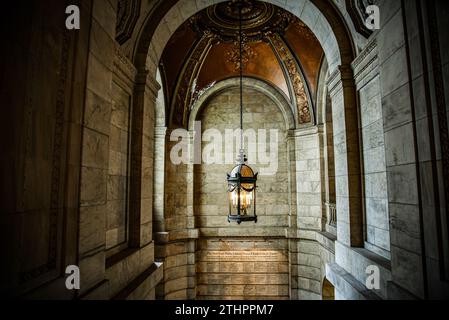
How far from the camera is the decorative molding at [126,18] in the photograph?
177 inches

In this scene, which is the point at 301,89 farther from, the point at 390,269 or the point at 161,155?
the point at 390,269

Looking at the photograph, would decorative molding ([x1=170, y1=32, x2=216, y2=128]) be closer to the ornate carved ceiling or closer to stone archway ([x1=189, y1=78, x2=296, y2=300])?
the ornate carved ceiling

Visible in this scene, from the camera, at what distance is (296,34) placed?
869cm

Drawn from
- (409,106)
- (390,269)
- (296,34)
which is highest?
(296,34)

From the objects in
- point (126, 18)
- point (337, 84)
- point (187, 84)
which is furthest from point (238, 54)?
point (126, 18)

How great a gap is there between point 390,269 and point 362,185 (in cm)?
157

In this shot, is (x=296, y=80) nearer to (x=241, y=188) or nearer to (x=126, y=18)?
(x=241, y=188)

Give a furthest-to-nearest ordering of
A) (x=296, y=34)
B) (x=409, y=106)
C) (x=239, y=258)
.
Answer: (x=239, y=258) < (x=296, y=34) < (x=409, y=106)

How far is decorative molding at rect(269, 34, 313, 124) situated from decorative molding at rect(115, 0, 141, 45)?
212 inches

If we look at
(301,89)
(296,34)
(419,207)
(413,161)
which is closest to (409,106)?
(413,161)

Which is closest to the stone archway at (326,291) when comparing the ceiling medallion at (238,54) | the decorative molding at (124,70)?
the ceiling medallion at (238,54)

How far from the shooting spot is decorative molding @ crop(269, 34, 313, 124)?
9181 mm

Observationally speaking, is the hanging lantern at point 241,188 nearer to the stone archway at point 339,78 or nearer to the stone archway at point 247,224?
the stone archway at point 339,78

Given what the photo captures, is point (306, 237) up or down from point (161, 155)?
down
